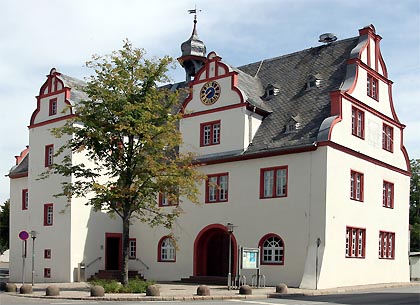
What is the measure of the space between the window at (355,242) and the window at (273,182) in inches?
147

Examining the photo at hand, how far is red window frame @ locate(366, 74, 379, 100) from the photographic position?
112 ft

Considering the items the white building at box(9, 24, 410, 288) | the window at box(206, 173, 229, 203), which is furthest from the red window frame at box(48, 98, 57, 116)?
the window at box(206, 173, 229, 203)

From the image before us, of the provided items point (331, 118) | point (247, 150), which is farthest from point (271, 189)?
point (331, 118)

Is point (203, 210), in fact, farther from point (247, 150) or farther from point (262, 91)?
point (262, 91)

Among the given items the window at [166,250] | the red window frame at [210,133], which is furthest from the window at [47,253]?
the red window frame at [210,133]

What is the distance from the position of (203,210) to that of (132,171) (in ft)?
26.3

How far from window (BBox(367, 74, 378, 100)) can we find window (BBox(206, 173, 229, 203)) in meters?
8.85

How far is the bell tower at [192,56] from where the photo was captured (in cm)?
4428

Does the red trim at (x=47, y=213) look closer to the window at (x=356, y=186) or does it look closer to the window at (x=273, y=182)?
the window at (x=273, y=182)

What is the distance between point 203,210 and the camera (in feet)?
114

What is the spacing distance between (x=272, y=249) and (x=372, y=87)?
34.6 ft

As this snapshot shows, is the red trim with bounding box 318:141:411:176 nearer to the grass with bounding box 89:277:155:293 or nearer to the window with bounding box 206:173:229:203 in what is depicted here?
the window with bounding box 206:173:229:203

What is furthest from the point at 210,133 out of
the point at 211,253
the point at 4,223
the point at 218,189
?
the point at 4,223

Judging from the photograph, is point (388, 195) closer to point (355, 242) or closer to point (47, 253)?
point (355, 242)
